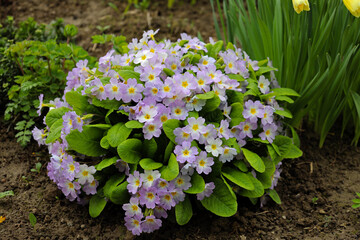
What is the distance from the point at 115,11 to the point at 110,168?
7.10 ft

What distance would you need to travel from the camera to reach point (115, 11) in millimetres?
3766

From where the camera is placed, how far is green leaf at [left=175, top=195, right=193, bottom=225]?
1.85m

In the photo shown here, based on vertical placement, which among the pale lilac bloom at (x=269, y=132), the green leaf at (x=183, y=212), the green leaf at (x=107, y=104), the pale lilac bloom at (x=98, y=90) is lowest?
the green leaf at (x=183, y=212)

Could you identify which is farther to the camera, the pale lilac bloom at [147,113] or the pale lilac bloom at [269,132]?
the pale lilac bloom at [269,132]

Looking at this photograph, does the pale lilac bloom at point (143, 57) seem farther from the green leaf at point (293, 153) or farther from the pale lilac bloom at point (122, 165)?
the green leaf at point (293, 153)

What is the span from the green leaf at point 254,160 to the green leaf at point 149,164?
0.40 metres

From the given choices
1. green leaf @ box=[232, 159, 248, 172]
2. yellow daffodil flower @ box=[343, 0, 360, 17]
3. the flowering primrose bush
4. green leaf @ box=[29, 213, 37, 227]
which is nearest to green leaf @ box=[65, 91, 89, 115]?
the flowering primrose bush

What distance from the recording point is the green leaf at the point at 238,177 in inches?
73.5

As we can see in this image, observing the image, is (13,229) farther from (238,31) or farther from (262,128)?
(238,31)

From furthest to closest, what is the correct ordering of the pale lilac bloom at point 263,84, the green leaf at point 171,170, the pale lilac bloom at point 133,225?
the pale lilac bloom at point 263,84, the pale lilac bloom at point 133,225, the green leaf at point 171,170

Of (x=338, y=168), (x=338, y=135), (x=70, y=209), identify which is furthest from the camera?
(x=338, y=135)

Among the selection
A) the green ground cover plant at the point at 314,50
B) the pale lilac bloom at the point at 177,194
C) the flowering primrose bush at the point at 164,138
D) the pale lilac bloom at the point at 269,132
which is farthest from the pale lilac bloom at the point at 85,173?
the green ground cover plant at the point at 314,50

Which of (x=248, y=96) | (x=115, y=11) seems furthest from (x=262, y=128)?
(x=115, y=11)

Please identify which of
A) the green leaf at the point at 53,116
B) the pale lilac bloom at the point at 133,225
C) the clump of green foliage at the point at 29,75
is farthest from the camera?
the clump of green foliage at the point at 29,75
